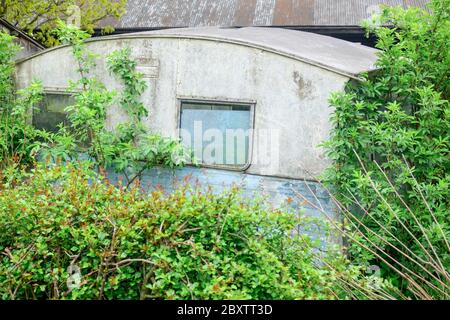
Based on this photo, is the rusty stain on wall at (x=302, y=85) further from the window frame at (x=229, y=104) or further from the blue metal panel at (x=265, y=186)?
the blue metal panel at (x=265, y=186)

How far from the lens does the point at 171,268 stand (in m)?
3.72

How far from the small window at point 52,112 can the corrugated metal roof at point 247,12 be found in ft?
24.3

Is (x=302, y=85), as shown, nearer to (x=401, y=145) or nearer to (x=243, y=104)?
(x=243, y=104)

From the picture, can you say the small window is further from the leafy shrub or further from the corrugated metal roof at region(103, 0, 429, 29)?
the corrugated metal roof at region(103, 0, 429, 29)

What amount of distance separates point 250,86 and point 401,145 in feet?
6.12

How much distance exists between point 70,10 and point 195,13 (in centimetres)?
386

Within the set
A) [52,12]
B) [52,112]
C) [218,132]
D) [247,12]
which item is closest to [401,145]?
[218,132]

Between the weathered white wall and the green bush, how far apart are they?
2226mm

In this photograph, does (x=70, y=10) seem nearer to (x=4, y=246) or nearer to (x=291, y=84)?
(x=291, y=84)

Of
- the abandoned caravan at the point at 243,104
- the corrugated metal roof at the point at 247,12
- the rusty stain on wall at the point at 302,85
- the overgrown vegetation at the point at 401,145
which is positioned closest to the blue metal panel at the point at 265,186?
the abandoned caravan at the point at 243,104

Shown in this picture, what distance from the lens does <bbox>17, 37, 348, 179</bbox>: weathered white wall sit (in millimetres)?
6219

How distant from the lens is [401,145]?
5961 millimetres

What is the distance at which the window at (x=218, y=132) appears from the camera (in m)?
6.60

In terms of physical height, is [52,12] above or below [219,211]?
above
